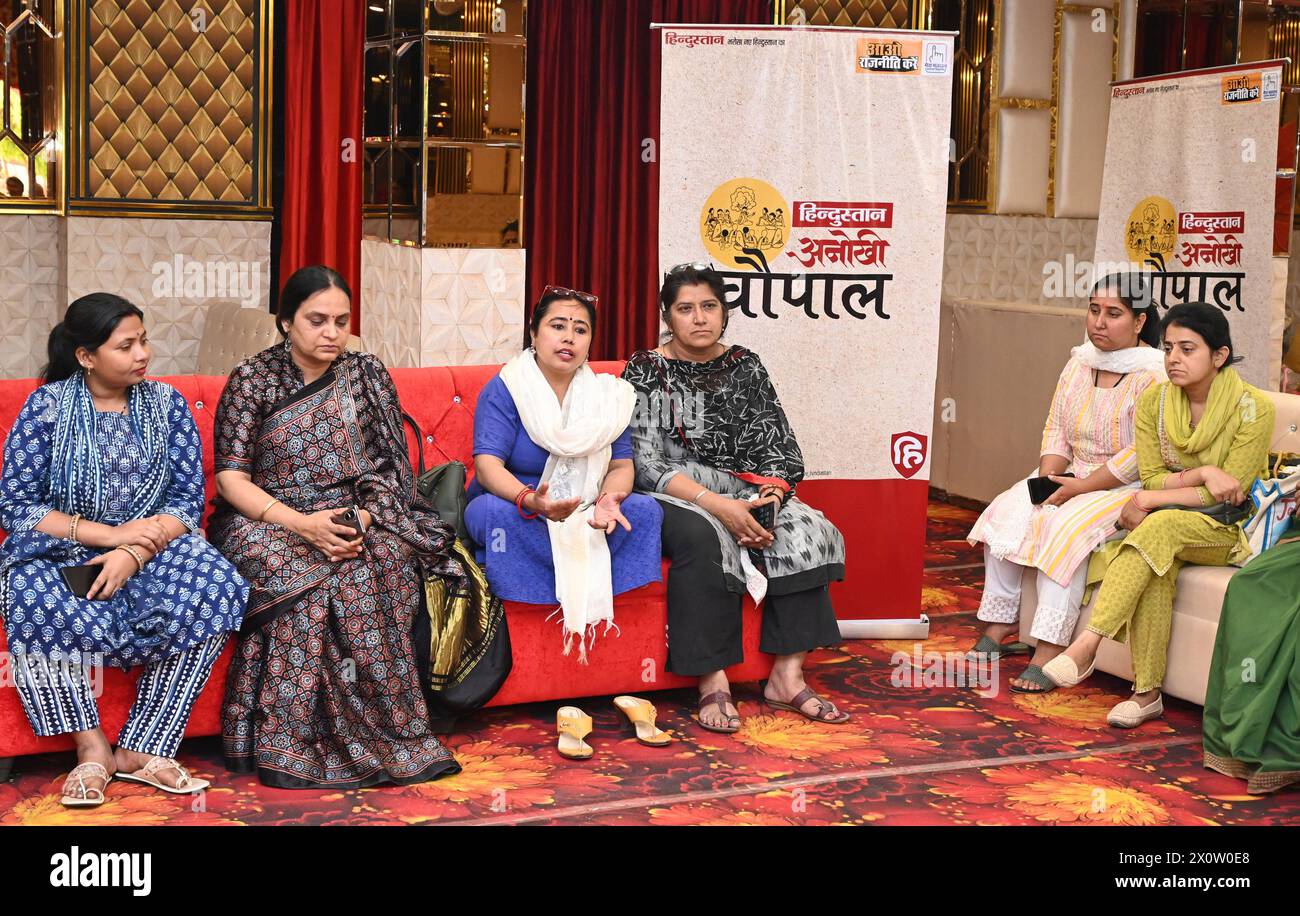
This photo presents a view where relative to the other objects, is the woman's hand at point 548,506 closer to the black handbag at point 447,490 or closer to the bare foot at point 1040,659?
the black handbag at point 447,490

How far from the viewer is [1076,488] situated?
4.84m

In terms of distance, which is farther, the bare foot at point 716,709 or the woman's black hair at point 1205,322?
the woman's black hair at point 1205,322

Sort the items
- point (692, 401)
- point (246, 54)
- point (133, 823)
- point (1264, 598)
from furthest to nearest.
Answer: point (246, 54) → point (692, 401) → point (1264, 598) → point (133, 823)

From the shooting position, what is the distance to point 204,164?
6.87m

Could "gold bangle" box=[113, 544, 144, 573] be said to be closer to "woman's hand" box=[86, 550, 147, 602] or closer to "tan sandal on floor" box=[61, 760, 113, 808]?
"woman's hand" box=[86, 550, 147, 602]

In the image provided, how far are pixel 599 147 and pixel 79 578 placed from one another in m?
4.17

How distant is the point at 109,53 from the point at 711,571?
4099mm

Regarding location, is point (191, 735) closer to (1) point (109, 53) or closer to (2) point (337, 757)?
(2) point (337, 757)

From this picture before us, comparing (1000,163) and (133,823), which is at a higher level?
(1000,163)

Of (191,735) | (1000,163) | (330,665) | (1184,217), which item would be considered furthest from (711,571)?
(1000,163)

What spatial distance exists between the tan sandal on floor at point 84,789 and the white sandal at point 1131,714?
2.73m

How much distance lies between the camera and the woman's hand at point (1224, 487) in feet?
14.2

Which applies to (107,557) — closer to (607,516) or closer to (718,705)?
(607,516)

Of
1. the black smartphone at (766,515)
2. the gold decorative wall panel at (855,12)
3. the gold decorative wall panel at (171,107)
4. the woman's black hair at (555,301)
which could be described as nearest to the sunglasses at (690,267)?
the woman's black hair at (555,301)
